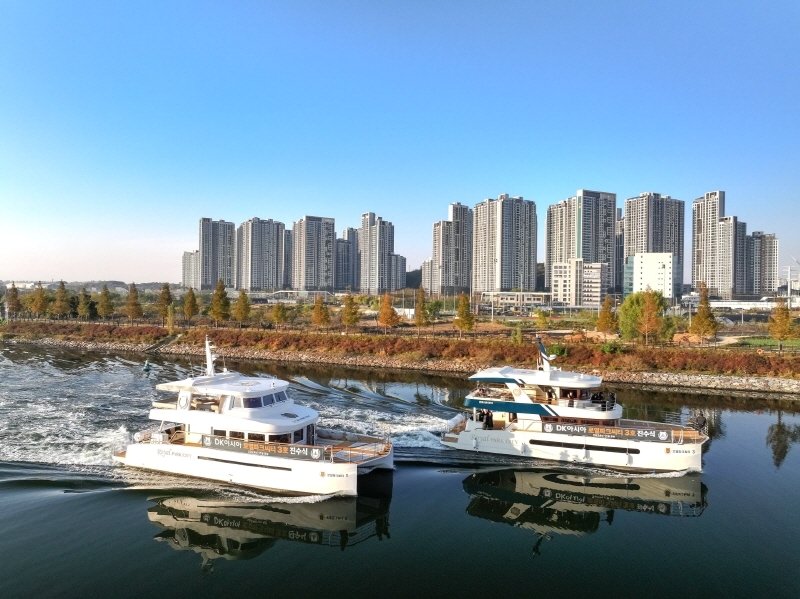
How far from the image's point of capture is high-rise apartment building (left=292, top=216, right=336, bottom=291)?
7023 inches

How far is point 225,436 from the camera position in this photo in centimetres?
2111

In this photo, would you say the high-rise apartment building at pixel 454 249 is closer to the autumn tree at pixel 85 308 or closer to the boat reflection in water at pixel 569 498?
the autumn tree at pixel 85 308

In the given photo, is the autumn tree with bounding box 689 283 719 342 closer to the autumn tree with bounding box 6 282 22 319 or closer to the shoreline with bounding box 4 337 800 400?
the shoreline with bounding box 4 337 800 400

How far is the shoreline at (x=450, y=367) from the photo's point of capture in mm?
40938

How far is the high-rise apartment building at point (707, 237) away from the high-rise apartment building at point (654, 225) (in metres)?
5.57

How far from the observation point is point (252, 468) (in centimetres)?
2006

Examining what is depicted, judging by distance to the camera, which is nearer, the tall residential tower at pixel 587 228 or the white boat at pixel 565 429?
the white boat at pixel 565 429

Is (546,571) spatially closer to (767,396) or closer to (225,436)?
(225,436)

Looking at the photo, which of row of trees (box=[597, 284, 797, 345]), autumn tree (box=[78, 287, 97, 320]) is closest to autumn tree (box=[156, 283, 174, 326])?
autumn tree (box=[78, 287, 97, 320])

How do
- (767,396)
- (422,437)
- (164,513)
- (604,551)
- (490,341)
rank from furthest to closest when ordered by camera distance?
(490,341) → (767,396) → (422,437) → (164,513) → (604,551)

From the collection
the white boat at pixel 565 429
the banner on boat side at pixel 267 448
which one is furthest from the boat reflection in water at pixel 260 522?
the white boat at pixel 565 429

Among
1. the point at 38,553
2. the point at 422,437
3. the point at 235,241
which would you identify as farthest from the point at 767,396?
the point at 235,241

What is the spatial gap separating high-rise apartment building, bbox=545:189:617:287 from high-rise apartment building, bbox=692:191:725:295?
957 inches

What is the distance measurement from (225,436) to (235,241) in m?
179
